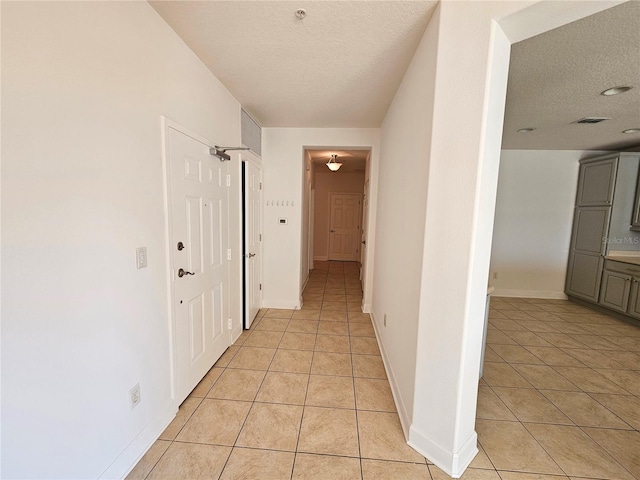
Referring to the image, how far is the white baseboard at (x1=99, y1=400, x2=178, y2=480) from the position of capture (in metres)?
1.35

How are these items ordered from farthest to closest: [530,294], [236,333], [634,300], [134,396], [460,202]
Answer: [530,294] < [634,300] < [236,333] < [134,396] < [460,202]

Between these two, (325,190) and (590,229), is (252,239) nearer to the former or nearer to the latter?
(325,190)

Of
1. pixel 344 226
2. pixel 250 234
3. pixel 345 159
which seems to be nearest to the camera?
pixel 250 234

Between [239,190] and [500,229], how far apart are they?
174 inches

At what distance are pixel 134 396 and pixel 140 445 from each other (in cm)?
31

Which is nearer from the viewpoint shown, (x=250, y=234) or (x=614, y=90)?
(x=614, y=90)

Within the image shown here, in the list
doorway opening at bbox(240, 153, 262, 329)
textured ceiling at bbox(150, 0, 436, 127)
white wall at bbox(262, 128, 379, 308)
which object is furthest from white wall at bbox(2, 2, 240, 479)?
white wall at bbox(262, 128, 379, 308)

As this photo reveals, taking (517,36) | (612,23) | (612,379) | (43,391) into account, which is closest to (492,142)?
(517,36)

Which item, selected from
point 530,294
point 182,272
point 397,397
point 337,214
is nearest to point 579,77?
point 397,397

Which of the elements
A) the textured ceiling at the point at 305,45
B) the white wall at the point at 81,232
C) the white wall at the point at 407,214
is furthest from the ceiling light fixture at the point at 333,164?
the white wall at the point at 81,232

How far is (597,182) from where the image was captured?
159 inches

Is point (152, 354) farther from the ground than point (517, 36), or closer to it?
closer to it

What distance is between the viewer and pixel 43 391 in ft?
3.25

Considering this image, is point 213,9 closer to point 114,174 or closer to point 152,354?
point 114,174
